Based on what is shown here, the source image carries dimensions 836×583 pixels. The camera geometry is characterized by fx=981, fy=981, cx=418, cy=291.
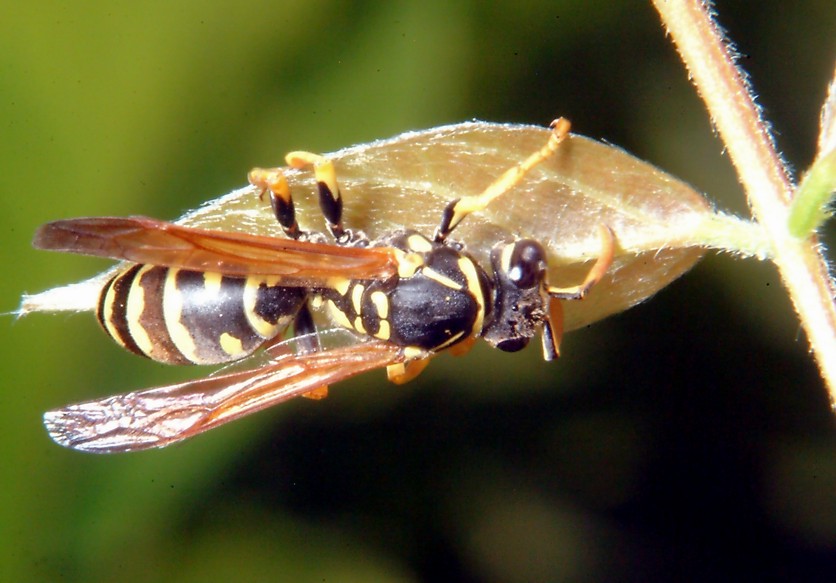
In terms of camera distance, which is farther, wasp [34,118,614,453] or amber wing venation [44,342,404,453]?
amber wing venation [44,342,404,453]

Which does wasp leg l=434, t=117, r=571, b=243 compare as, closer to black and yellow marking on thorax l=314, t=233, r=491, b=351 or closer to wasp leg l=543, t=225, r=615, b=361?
black and yellow marking on thorax l=314, t=233, r=491, b=351

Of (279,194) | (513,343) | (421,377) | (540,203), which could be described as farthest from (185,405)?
(421,377)

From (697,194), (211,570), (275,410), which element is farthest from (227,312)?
(211,570)

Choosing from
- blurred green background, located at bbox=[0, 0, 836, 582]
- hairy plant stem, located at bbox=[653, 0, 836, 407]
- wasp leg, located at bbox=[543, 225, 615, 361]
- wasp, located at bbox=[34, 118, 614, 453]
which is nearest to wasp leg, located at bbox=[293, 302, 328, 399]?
wasp, located at bbox=[34, 118, 614, 453]

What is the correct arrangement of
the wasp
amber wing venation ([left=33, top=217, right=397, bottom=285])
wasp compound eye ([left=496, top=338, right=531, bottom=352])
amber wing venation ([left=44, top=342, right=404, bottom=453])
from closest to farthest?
amber wing venation ([left=33, top=217, right=397, bottom=285]) → the wasp → amber wing venation ([left=44, top=342, right=404, bottom=453]) → wasp compound eye ([left=496, top=338, right=531, bottom=352])

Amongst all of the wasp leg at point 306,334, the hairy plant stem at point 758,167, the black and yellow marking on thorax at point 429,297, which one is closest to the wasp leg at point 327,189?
the black and yellow marking on thorax at point 429,297

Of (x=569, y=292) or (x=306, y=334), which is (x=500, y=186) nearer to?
(x=569, y=292)
